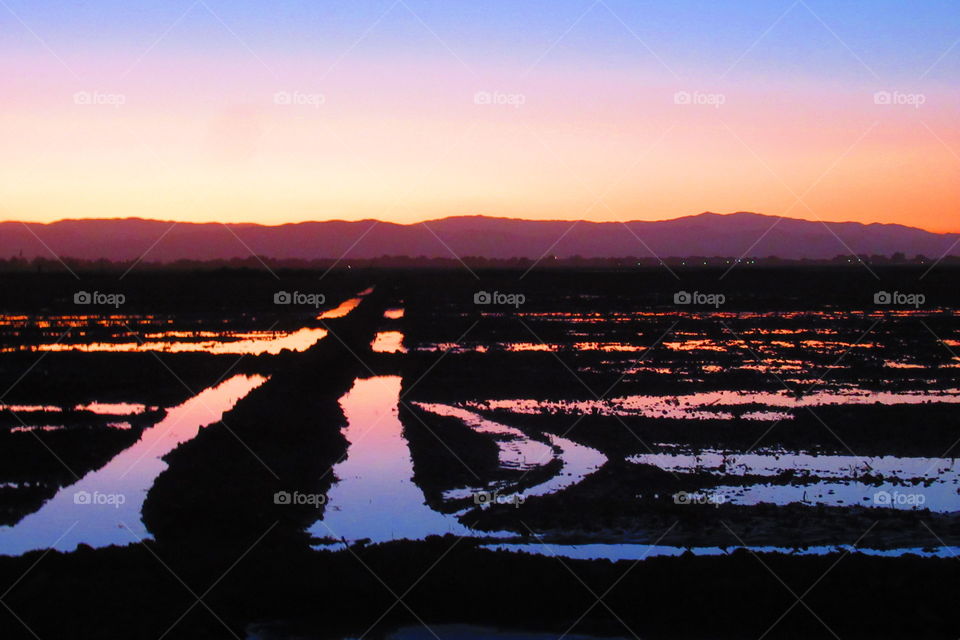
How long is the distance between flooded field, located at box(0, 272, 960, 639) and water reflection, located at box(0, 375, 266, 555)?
1.6 inches

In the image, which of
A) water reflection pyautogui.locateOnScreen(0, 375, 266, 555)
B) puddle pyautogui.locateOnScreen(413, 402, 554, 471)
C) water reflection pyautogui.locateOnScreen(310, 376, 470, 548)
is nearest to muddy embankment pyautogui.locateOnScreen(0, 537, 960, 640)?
water reflection pyautogui.locateOnScreen(0, 375, 266, 555)

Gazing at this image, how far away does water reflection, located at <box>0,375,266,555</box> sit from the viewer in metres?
9.34

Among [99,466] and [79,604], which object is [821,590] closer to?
[79,604]

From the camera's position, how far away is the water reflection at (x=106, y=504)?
934 cm

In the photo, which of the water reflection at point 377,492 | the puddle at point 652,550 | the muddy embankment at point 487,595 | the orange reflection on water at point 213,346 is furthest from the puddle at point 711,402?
the orange reflection on water at point 213,346

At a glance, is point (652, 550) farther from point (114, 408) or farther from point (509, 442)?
point (114, 408)

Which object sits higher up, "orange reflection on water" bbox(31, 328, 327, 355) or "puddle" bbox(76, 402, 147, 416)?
"orange reflection on water" bbox(31, 328, 327, 355)

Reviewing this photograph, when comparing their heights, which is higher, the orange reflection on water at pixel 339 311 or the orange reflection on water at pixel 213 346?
the orange reflection on water at pixel 339 311

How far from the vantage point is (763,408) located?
55.6ft

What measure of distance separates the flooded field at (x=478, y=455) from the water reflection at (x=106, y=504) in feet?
0.14

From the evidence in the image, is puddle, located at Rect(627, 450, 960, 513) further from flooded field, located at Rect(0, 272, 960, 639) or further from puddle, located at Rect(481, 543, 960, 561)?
puddle, located at Rect(481, 543, 960, 561)

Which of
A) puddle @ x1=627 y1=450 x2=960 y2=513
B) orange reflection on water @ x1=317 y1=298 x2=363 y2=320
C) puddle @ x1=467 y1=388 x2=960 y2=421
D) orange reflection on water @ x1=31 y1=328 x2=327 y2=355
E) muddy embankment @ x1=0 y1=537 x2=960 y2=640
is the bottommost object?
muddy embankment @ x1=0 y1=537 x2=960 y2=640

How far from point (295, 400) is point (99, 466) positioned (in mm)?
4853

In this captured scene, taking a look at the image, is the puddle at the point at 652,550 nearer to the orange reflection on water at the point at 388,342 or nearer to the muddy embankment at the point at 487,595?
the muddy embankment at the point at 487,595
